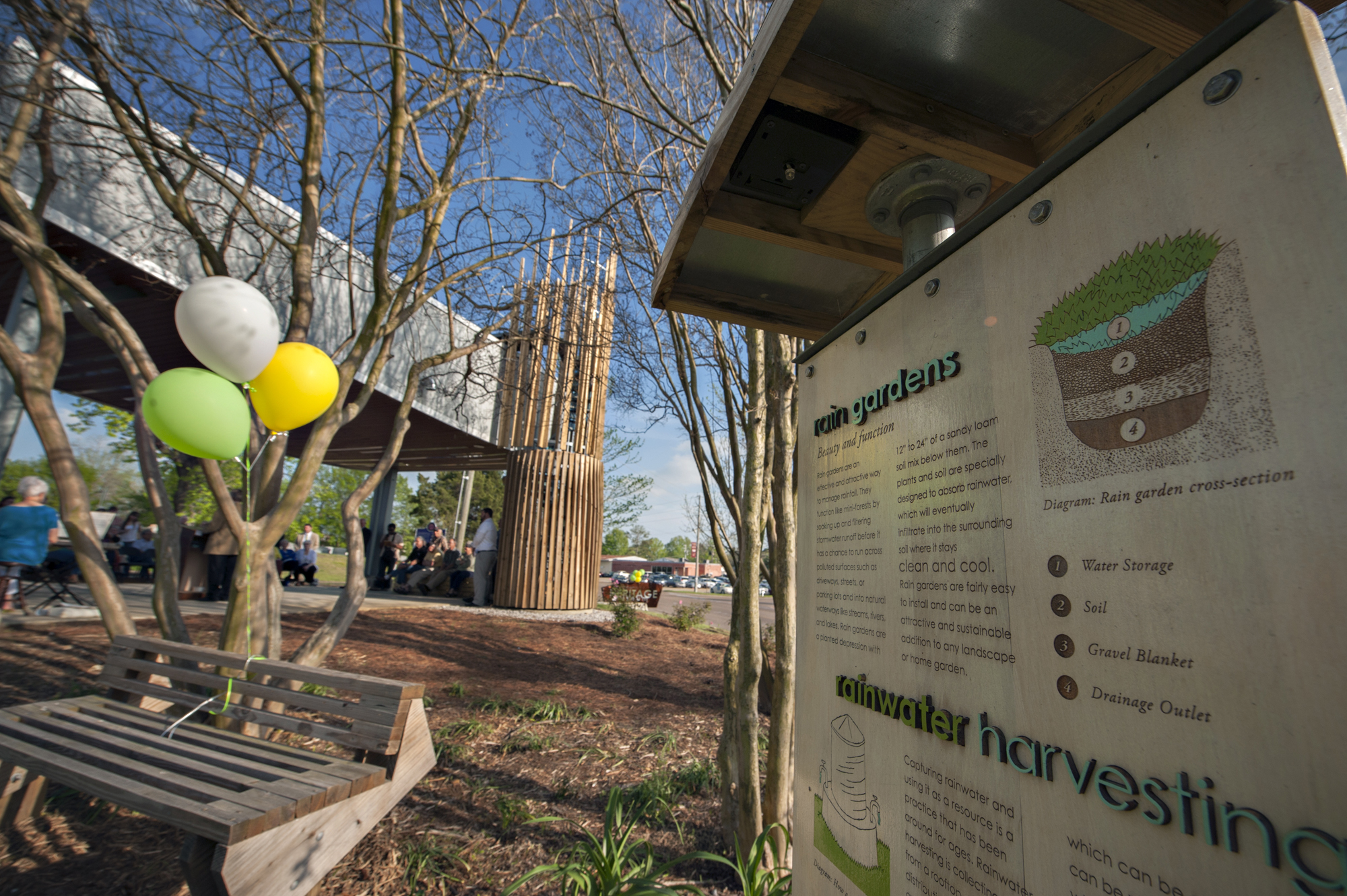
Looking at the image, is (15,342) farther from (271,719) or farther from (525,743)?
(525,743)

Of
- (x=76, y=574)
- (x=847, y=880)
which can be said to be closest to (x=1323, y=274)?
(x=847, y=880)

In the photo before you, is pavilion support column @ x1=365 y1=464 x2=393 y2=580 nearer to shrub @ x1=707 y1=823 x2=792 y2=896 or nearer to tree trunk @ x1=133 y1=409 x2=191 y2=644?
tree trunk @ x1=133 y1=409 x2=191 y2=644

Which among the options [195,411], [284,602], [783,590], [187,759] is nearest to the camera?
[187,759]

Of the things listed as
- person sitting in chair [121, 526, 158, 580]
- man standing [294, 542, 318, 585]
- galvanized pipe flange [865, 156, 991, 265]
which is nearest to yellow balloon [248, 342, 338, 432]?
galvanized pipe flange [865, 156, 991, 265]

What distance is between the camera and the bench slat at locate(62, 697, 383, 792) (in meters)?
2.44

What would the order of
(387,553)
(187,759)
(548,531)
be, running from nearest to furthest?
1. (187,759)
2. (548,531)
3. (387,553)

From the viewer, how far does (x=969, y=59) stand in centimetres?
137

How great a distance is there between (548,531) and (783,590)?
808 centimetres

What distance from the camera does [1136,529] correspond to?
0.81 metres

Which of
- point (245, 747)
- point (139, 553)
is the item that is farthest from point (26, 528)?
point (245, 747)

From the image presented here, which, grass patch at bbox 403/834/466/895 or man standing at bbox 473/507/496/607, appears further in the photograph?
man standing at bbox 473/507/496/607

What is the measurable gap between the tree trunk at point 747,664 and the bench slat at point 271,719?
1.62 meters

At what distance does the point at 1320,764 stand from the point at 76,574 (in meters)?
13.2

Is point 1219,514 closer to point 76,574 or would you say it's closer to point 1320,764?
point 1320,764
